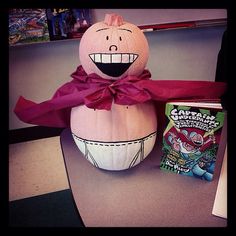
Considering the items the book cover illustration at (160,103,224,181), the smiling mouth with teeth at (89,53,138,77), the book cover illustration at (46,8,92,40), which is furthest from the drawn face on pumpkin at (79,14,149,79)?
the book cover illustration at (46,8,92,40)

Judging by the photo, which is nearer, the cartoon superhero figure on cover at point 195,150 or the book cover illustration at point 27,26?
the cartoon superhero figure on cover at point 195,150

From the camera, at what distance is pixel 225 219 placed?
55 centimetres

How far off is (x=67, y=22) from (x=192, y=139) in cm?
114

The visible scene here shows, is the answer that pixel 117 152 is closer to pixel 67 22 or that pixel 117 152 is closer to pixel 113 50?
pixel 113 50

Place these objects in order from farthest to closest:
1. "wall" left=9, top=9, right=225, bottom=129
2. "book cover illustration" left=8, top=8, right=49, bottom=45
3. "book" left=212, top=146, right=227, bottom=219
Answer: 1. "wall" left=9, top=9, right=225, bottom=129
2. "book cover illustration" left=8, top=8, right=49, bottom=45
3. "book" left=212, top=146, right=227, bottom=219

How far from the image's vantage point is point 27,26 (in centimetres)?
143

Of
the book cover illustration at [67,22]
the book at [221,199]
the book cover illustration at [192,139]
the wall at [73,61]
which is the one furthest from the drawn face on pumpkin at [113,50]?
the wall at [73,61]

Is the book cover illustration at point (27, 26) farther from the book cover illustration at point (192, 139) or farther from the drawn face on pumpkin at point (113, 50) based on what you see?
the book cover illustration at point (192, 139)

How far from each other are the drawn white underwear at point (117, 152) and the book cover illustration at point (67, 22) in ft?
3.16

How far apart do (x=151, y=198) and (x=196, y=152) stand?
158 mm

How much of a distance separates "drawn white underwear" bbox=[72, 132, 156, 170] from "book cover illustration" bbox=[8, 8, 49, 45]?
986 mm

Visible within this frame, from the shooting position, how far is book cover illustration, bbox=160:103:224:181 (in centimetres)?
58

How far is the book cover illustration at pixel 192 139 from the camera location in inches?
22.7

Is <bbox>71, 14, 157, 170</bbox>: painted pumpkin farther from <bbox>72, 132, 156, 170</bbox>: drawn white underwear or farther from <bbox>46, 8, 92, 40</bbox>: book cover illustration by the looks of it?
<bbox>46, 8, 92, 40</bbox>: book cover illustration
